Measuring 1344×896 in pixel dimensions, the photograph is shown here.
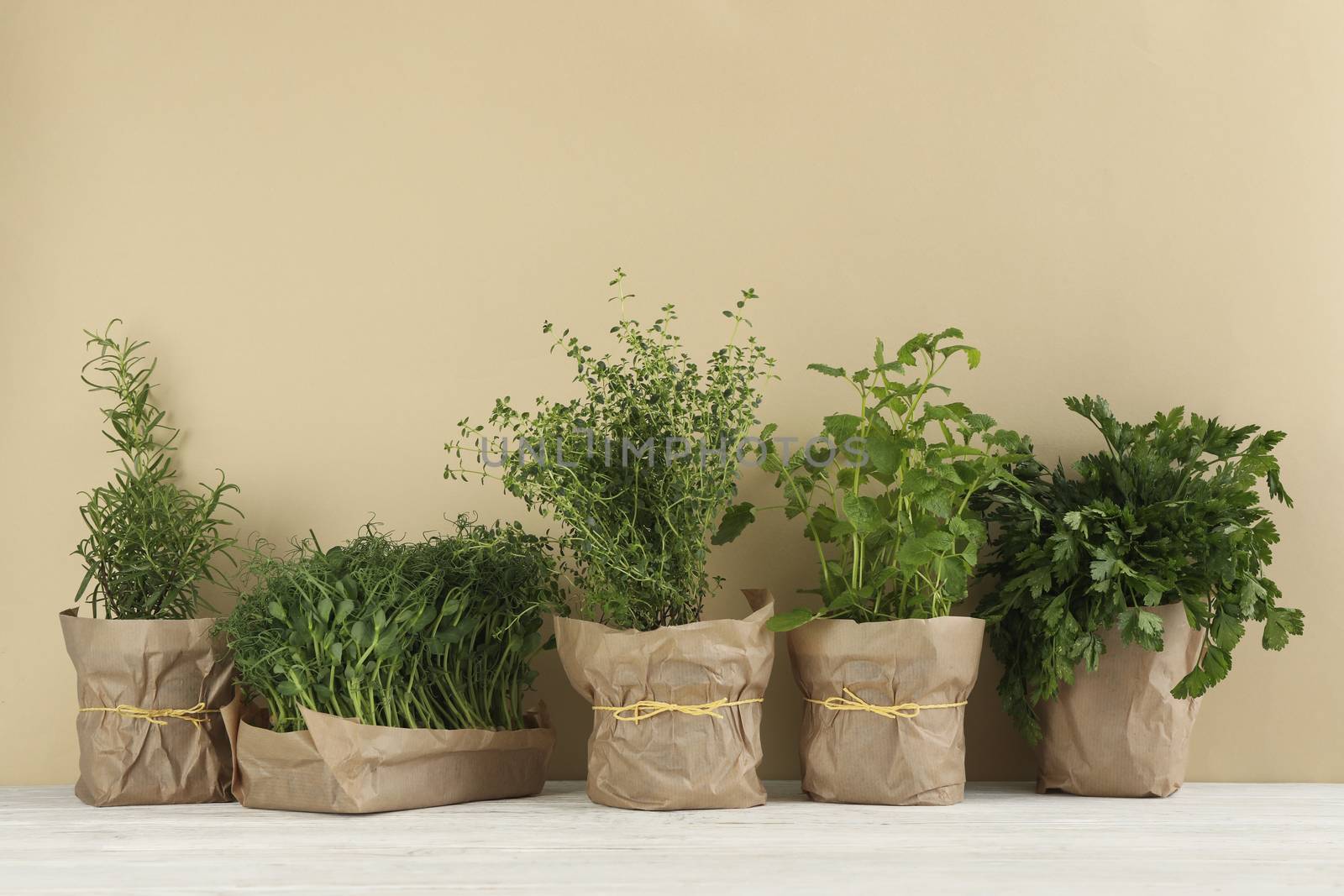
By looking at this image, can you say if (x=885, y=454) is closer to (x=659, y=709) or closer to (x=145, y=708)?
(x=659, y=709)

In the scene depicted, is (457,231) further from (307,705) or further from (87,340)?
(307,705)

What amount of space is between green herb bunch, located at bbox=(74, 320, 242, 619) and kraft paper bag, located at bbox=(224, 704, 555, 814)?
230mm

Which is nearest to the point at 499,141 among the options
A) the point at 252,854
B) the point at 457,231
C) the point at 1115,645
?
the point at 457,231

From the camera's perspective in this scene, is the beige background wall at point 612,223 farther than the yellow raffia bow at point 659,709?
Yes

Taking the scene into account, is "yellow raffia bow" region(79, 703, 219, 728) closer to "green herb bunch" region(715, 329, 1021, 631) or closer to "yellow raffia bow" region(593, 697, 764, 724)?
"yellow raffia bow" region(593, 697, 764, 724)

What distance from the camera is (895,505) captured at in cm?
126

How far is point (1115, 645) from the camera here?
3.96 ft

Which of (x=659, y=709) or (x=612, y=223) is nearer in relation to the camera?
(x=659, y=709)

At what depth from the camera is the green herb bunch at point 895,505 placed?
3.79 feet

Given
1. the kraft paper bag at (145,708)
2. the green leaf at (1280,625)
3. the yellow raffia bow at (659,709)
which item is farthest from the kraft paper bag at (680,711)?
the green leaf at (1280,625)

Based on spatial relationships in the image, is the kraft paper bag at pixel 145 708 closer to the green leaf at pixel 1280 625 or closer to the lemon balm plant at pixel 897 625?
the lemon balm plant at pixel 897 625

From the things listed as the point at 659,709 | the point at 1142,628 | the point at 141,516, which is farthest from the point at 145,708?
the point at 1142,628

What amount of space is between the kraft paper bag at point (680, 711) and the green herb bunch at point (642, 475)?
0.05m

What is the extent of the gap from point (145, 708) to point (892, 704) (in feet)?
3.16
